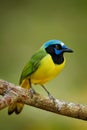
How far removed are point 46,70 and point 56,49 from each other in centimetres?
22

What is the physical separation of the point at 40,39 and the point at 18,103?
4.09 meters

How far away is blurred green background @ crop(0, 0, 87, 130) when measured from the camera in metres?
7.16

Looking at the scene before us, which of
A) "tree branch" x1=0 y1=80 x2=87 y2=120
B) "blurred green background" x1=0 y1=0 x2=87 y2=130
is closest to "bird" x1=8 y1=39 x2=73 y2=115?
"tree branch" x1=0 y1=80 x2=87 y2=120

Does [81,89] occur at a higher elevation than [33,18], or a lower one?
lower

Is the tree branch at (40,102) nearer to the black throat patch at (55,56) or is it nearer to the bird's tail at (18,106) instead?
the bird's tail at (18,106)

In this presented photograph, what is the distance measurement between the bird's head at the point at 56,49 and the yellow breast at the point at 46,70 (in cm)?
4

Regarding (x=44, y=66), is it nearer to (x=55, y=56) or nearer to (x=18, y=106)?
(x=55, y=56)

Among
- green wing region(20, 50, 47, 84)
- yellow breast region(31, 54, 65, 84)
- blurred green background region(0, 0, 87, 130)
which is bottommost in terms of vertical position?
yellow breast region(31, 54, 65, 84)

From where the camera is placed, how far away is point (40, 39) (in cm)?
831

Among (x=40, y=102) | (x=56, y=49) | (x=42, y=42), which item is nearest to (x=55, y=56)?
(x=56, y=49)

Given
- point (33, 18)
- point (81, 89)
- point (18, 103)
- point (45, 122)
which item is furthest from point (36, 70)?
point (33, 18)

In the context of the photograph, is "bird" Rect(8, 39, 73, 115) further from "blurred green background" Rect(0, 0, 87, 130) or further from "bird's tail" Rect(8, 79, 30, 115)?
"blurred green background" Rect(0, 0, 87, 130)

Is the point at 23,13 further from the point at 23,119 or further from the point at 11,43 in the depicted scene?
the point at 23,119

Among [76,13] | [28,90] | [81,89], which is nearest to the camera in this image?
[28,90]
